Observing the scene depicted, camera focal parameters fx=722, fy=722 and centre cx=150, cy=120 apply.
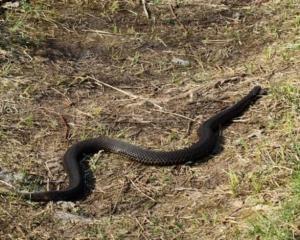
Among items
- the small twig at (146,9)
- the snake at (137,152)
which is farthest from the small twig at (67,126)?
the small twig at (146,9)

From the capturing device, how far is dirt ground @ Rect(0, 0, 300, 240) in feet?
18.9

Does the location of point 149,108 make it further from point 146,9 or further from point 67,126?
point 146,9

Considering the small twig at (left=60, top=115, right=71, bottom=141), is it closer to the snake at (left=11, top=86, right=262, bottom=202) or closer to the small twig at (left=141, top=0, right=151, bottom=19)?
the snake at (left=11, top=86, right=262, bottom=202)

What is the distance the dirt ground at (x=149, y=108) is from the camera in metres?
5.76

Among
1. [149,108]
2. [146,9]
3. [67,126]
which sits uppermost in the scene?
[67,126]

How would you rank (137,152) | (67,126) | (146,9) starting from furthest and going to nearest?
(146,9) → (67,126) → (137,152)

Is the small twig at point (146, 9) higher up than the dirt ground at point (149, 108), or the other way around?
the dirt ground at point (149, 108)

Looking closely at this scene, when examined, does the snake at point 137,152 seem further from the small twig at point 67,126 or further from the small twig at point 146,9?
the small twig at point 146,9

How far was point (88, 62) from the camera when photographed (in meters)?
8.41

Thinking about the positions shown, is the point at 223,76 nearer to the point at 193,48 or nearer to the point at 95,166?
the point at 193,48

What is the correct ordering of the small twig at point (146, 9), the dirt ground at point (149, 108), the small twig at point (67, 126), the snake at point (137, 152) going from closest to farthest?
the dirt ground at point (149, 108) < the snake at point (137, 152) < the small twig at point (67, 126) < the small twig at point (146, 9)

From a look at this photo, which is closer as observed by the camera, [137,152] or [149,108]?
[137,152]

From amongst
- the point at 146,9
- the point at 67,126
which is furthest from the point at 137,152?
the point at 146,9

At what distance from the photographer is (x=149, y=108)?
751 centimetres
